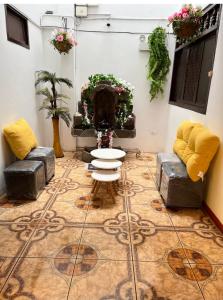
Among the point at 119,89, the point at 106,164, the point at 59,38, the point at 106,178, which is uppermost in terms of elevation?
the point at 59,38

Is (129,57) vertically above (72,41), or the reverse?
(72,41)

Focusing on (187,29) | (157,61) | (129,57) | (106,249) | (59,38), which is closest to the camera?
(106,249)

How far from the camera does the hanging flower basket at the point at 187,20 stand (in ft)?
9.09

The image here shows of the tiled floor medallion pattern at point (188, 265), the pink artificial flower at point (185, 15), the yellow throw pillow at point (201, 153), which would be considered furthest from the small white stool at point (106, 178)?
the pink artificial flower at point (185, 15)

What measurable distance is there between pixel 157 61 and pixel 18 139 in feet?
9.53

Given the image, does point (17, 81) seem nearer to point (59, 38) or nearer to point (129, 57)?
point (59, 38)

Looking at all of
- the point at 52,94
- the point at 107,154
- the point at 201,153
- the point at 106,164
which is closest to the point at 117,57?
the point at 52,94

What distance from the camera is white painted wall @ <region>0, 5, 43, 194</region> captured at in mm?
2773

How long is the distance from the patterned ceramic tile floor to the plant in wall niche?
2.59m

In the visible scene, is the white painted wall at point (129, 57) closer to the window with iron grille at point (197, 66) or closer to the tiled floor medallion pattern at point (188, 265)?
the window with iron grille at point (197, 66)

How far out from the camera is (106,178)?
2652 mm

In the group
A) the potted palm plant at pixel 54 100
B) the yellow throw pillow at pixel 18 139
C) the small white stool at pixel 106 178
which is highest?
the potted palm plant at pixel 54 100

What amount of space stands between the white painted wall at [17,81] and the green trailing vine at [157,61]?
209cm

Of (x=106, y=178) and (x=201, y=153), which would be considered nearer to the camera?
(x=201, y=153)
